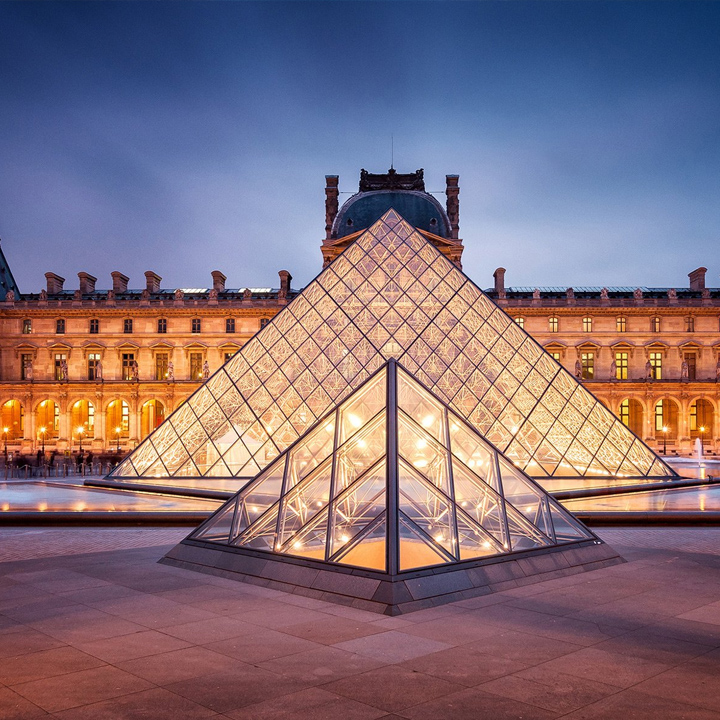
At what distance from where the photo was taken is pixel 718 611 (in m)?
6.76

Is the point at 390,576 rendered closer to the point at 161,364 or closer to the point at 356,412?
the point at 356,412

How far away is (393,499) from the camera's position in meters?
7.63

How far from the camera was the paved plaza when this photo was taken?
4512 millimetres

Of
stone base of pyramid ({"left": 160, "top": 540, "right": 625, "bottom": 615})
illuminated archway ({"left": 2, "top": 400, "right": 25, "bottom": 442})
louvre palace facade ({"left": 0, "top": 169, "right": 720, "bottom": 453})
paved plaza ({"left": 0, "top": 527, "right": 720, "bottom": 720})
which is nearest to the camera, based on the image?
paved plaza ({"left": 0, "top": 527, "right": 720, "bottom": 720})

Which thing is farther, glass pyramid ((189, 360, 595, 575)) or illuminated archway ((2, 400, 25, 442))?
illuminated archway ((2, 400, 25, 442))

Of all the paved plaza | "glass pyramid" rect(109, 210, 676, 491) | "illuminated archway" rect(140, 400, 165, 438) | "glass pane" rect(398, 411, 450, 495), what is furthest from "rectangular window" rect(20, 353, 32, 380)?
"glass pane" rect(398, 411, 450, 495)

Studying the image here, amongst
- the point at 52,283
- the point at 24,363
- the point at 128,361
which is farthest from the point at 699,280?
the point at 24,363

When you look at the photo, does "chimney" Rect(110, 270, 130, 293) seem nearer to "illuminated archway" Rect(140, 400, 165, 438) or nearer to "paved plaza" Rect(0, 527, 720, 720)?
"illuminated archway" Rect(140, 400, 165, 438)

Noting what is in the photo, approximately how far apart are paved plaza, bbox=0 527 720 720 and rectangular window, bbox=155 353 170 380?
41392mm

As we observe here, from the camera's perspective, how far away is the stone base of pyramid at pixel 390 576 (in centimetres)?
706

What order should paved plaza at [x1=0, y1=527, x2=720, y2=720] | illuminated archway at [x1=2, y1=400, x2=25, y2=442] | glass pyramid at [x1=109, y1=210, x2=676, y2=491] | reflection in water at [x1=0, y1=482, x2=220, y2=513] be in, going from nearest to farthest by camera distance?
paved plaza at [x1=0, y1=527, x2=720, y2=720] < reflection in water at [x1=0, y1=482, x2=220, y2=513] < glass pyramid at [x1=109, y1=210, x2=676, y2=491] < illuminated archway at [x1=2, y1=400, x2=25, y2=442]

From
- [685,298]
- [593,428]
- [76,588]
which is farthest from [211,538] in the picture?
[685,298]

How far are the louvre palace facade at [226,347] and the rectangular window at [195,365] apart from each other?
0.22ft

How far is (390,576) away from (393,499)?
85 centimetres
